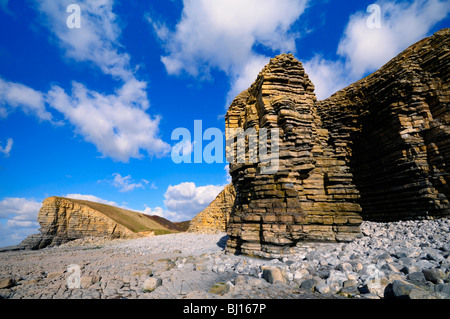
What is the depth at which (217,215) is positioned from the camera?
27.9 metres

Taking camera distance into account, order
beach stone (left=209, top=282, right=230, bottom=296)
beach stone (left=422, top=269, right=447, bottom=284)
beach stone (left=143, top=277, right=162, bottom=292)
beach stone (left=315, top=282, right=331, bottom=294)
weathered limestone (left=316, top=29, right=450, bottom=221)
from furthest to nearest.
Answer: weathered limestone (left=316, top=29, right=450, bottom=221)
beach stone (left=143, top=277, right=162, bottom=292)
beach stone (left=209, top=282, right=230, bottom=296)
beach stone (left=315, top=282, right=331, bottom=294)
beach stone (left=422, top=269, right=447, bottom=284)

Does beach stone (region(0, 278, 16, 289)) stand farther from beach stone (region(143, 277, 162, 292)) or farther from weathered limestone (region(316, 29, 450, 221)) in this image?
weathered limestone (region(316, 29, 450, 221))

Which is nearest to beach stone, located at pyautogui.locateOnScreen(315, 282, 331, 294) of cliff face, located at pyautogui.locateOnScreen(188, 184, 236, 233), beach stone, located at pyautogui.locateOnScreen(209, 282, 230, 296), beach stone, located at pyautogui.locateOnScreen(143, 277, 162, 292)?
beach stone, located at pyautogui.locateOnScreen(209, 282, 230, 296)

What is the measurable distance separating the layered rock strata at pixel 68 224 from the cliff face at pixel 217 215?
14.4 meters

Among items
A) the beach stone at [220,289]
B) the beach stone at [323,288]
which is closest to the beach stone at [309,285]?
the beach stone at [323,288]

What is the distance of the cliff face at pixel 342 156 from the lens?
835 cm

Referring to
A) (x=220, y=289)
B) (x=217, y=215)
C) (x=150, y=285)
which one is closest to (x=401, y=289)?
(x=220, y=289)

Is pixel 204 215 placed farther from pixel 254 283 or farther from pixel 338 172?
pixel 254 283

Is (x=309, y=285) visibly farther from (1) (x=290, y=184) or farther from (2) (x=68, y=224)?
(2) (x=68, y=224)

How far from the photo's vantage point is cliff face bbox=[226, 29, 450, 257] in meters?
8.35

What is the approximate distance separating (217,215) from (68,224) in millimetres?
23139

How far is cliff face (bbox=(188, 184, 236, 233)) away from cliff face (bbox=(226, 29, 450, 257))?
15443mm

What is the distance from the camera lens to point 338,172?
30.5 feet

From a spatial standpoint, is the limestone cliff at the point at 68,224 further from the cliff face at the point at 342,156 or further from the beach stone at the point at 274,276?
the beach stone at the point at 274,276
